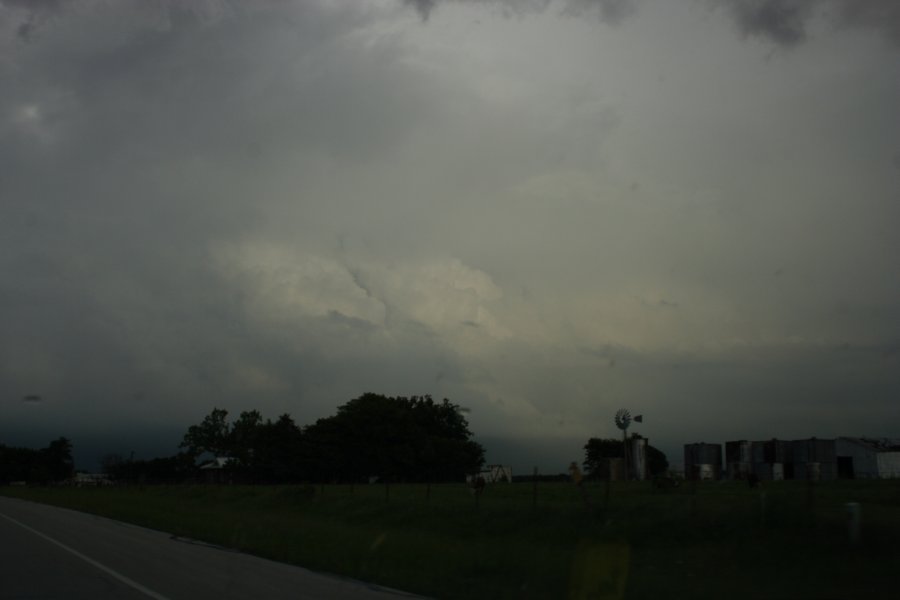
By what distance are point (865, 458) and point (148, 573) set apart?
7384 cm

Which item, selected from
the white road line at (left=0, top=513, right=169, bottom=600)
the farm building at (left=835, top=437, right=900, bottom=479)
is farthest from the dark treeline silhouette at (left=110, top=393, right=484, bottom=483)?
the white road line at (left=0, top=513, right=169, bottom=600)

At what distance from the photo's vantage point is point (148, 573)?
17109 millimetres

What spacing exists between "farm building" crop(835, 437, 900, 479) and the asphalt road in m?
65.9

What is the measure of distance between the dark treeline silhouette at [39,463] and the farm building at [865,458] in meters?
163

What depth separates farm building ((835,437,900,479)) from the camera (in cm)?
7500

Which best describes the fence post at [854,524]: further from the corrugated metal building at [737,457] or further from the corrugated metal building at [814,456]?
the corrugated metal building at [737,457]

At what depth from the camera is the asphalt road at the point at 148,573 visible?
1448 cm

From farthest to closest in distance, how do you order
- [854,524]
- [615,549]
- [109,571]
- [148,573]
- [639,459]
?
[639,459] < [615,549] < [109,571] < [148,573] < [854,524]

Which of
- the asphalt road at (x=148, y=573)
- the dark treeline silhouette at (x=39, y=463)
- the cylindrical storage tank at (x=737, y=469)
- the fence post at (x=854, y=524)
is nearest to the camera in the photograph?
the asphalt road at (x=148, y=573)

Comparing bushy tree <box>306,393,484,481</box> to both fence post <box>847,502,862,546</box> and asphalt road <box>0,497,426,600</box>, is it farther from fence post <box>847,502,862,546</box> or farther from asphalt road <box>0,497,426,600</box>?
fence post <box>847,502,862,546</box>

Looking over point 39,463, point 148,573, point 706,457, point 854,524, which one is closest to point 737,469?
point 706,457

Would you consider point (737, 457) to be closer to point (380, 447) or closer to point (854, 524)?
point (380, 447)

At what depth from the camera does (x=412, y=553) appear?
2084 centimetres

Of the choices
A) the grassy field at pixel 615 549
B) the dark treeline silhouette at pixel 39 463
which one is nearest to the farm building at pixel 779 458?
the grassy field at pixel 615 549
